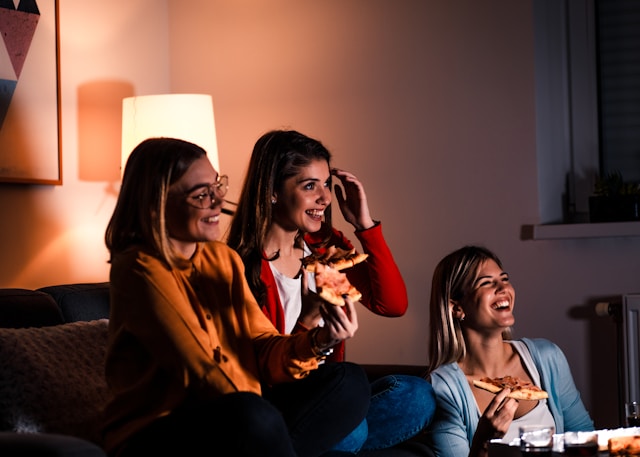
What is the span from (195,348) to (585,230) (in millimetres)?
1844

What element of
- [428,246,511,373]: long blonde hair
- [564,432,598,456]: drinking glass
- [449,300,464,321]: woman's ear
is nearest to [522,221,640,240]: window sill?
[428,246,511,373]: long blonde hair

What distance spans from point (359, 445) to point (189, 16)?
227cm

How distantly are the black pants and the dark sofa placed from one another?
205mm

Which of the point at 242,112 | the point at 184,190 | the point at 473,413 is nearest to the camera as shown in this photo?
the point at 184,190

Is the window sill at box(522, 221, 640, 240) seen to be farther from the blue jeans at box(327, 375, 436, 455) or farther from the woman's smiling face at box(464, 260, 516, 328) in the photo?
the blue jeans at box(327, 375, 436, 455)

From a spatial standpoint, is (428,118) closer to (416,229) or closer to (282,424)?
(416,229)

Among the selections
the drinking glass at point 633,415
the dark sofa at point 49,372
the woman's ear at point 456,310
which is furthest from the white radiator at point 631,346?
the dark sofa at point 49,372

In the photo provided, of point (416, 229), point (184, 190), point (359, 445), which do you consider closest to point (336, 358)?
point (359, 445)

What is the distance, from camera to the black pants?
1.60m

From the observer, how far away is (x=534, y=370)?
254 cm

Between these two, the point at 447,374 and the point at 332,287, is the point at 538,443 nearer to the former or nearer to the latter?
the point at 332,287

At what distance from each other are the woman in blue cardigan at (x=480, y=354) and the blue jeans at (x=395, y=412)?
129 millimetres

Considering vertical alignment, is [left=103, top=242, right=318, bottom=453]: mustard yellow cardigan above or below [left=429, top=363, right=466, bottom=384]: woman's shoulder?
above

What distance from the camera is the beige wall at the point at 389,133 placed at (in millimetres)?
3213
